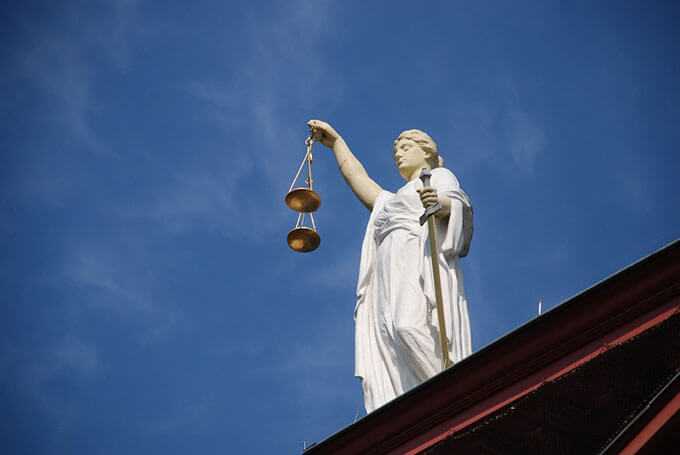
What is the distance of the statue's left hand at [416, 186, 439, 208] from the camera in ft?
47.4

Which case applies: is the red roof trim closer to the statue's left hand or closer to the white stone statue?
the white stone statue

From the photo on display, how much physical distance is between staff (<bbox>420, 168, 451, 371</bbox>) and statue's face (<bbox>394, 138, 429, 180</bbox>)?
1.64 metres

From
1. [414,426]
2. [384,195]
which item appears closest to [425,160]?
[384,195]

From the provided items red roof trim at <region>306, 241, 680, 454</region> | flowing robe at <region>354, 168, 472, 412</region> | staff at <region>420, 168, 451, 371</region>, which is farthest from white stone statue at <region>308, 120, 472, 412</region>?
red roof trim at <region>306, 241, 680, 454</region>

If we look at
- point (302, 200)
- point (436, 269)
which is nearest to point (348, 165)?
point (302, 200)

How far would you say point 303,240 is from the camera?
17156 mm

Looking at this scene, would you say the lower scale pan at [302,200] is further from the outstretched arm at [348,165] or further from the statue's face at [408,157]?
the statue's face at [408,157]

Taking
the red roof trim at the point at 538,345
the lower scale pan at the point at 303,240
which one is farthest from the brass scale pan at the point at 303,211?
the red roof trim at the point at 538,345

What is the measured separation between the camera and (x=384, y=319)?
14.8 metres

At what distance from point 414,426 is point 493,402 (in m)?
0.75

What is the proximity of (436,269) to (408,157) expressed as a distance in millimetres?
2723

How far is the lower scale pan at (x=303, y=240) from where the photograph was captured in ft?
56.2

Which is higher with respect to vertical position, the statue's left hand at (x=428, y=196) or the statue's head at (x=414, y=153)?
the statue's head at (x=414, y=153)

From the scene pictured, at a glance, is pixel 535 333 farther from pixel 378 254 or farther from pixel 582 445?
pixel 378 254
